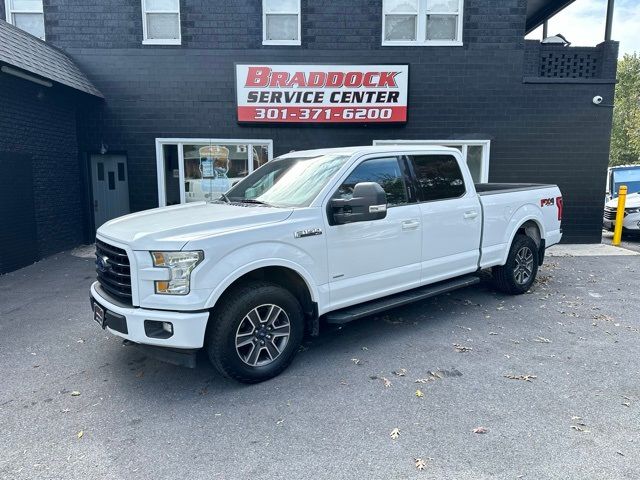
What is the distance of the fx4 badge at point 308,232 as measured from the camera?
3.91 m

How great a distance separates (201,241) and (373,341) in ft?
7.42

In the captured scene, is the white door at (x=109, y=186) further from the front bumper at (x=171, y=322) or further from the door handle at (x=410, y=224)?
the door handle at (x=410, y=224)

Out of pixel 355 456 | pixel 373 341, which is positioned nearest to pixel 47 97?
pixel 373 341

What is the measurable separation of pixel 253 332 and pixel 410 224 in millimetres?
2049

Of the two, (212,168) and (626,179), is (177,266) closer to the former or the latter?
(212,168)

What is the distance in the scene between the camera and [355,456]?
113 inches

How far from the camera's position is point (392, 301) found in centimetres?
470

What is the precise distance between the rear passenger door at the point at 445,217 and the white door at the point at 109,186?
308 inches

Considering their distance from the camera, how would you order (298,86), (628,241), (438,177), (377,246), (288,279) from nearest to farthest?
(288,279)
(377,246)
(438,177)
(298,86)
(628,241)

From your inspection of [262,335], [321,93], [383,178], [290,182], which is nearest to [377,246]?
[383,178]

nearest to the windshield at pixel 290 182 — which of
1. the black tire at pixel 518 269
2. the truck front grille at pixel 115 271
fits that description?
the truck front grille at pixel 115 271

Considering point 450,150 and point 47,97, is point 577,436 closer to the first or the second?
point 450,150

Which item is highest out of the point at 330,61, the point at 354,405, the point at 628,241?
the point at 330,61

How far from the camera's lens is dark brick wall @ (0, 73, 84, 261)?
819 cm
